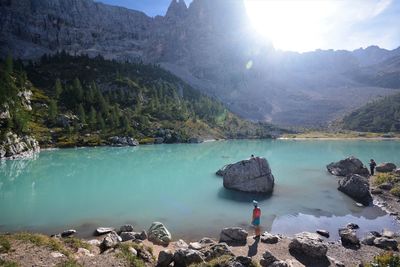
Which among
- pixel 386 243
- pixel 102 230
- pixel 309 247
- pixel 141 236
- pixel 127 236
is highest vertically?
pixel 309 247

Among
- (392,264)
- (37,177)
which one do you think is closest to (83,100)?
(37,177)

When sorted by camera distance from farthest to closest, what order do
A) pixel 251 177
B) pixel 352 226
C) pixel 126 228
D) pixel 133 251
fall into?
1. pixel 251 177
2. pixel 352 226
3. pixel 126 228
4. pixel 133 251

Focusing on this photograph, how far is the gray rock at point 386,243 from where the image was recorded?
85.0 ft

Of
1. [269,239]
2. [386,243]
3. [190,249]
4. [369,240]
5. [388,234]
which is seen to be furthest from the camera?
[388,234]

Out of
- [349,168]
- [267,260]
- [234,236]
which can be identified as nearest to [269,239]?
[234,236]

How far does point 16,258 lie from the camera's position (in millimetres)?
17594

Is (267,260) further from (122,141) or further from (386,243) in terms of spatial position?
(122,141)

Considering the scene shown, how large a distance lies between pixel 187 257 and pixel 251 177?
2885 cm

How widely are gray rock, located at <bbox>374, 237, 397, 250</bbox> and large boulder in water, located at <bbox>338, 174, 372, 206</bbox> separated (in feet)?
49.1

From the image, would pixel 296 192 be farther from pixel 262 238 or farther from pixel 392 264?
pixel 392 264

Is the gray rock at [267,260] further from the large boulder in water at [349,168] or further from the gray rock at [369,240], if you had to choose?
the large boulder in water at [349,168]

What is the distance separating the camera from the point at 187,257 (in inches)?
784

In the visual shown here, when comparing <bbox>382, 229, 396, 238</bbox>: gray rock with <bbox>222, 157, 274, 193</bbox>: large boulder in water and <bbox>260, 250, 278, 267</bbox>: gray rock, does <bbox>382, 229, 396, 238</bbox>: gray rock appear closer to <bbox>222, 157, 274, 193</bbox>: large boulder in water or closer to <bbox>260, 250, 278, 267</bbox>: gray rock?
<bbox>260, 250, 278, 267</bbox>: gray rock

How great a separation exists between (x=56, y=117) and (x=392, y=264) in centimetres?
14274
